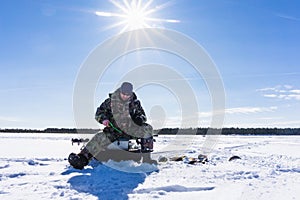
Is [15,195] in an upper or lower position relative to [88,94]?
lower

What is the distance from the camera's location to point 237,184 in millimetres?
5023

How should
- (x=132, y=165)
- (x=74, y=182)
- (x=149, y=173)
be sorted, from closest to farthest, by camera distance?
(x=74, y=182) → (x=149, y=173) → (x=132, y=165)

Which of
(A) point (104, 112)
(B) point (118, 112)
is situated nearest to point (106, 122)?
(A) point (104, 112)

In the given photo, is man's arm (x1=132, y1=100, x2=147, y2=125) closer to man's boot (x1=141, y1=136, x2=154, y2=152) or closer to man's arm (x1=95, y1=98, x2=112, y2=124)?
man's boot (x1=141, y1=136, x2=154, y2=152)

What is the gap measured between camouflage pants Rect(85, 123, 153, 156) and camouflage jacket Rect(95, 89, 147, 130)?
149 millimetres

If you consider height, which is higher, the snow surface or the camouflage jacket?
the camouflage jacket

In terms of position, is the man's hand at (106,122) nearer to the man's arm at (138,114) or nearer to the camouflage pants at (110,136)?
the camouflage pants at (110,136)

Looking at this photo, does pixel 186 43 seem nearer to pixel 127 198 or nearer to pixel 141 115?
pixel 141 115

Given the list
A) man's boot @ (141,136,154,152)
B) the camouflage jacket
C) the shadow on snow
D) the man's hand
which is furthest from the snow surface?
the camouflage jacket

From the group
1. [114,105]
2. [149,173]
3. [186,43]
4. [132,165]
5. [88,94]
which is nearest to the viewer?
[149,173]

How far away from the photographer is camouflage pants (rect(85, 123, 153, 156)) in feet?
21.8

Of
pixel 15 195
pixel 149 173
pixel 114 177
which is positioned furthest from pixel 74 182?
pixel 149 173

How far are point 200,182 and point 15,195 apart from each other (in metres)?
2.78

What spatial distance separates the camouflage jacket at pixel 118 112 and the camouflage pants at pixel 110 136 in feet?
0.49
